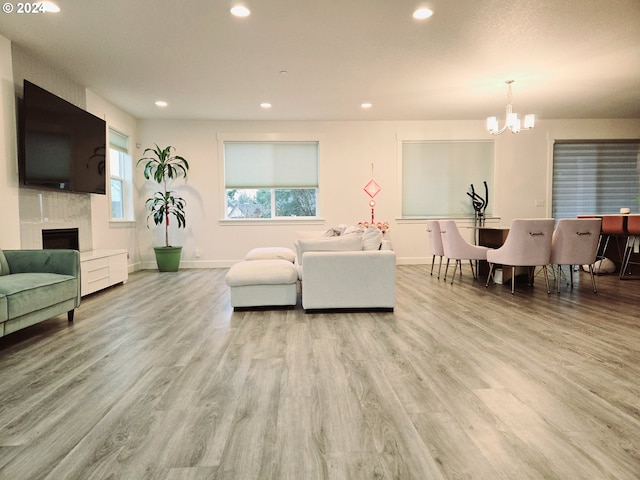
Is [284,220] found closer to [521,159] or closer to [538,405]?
[521,159]

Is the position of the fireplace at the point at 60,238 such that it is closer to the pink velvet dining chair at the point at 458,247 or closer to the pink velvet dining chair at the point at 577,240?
the pink velvet dining chair at the point at 458,247

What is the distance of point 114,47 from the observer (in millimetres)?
3893

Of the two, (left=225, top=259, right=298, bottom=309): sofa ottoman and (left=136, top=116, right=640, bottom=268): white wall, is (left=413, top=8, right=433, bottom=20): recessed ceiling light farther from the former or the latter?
(left=136, top=116, right=640, bottom=268): white wall

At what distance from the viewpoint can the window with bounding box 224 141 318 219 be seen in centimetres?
696

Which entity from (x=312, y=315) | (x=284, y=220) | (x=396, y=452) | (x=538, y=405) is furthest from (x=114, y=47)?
(x=538, y=405)

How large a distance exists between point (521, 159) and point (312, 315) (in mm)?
5731

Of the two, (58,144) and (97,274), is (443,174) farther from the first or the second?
(58,144)

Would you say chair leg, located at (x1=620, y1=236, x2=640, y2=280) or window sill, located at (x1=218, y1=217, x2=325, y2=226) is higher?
window sill, located at (x1=218, y1=217, x2=325, y2=226)

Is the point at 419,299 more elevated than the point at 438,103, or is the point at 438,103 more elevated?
the point at 438,103

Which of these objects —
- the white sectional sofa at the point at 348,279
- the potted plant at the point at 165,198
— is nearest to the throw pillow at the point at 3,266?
the white sectional sofa at the point at 348,279

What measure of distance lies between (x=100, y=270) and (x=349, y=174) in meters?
4.33

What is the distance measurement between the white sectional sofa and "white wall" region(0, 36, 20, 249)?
2844 mm

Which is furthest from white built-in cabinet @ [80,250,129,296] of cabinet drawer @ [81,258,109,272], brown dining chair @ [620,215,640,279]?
brown dining chair @ [620,215,640,279]

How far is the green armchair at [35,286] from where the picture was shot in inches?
101
